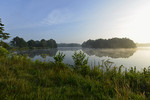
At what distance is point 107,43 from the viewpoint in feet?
326

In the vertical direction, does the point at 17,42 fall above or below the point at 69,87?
above

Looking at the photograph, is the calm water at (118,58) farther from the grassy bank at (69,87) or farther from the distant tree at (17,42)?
the distant tree at (17,42)

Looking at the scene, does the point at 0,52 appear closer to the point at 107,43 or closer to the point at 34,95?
the point at 34,95

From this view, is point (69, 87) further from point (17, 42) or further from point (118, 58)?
point (17, 42)

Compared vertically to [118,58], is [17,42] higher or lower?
higher

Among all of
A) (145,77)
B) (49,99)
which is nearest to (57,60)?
(49,99)

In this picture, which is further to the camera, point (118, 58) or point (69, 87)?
point (118, 58)

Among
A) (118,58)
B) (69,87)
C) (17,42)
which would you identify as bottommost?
(118,58)

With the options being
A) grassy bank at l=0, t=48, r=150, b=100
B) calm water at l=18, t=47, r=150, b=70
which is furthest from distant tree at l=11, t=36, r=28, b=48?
grassy bank at l=0, t=48, r=150, b=100

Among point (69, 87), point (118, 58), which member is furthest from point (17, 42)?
point (69, 87)

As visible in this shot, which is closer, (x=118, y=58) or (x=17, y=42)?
(x=118, y=58)

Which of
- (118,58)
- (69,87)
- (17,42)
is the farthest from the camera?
(17,42)

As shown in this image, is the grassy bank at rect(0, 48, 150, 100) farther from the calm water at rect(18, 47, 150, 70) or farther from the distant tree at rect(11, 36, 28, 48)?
the distant tree at rect(11, 36, 28, 48)

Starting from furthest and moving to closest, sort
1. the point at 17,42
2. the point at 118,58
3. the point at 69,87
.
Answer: the point at 17,42 → the point at 118,58 → the point at 69,87
